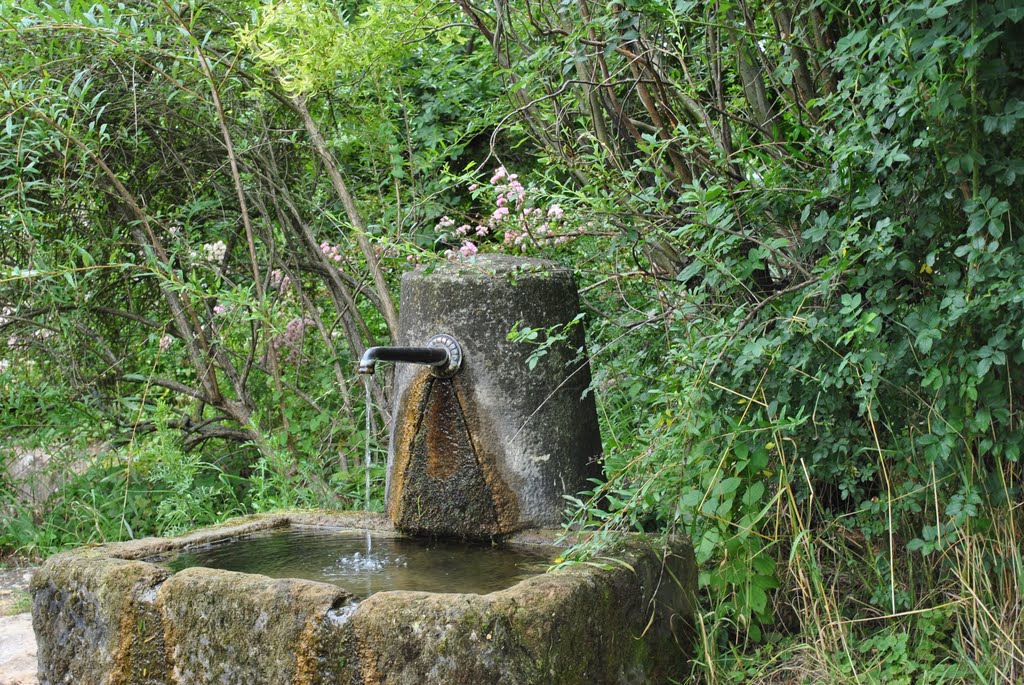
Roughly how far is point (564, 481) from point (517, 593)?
0.93 meters

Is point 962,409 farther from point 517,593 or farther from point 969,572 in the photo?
point 517,593

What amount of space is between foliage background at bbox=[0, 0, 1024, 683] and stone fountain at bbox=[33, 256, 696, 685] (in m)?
0.14

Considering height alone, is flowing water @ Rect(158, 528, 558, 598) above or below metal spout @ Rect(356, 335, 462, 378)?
below

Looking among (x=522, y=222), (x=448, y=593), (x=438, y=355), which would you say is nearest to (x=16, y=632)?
(x=438, y=355)

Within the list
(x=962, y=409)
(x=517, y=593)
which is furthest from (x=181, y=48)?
(x=962, y=409)

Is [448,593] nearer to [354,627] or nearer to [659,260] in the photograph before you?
[354,627]

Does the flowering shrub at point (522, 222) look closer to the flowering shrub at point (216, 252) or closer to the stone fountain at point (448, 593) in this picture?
the stone fountain at point (448, 593)

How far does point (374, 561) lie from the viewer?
326 cm

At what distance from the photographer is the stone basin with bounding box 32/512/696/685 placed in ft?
8.05

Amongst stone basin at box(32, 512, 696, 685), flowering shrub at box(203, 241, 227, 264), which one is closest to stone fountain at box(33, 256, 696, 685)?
stone basin at box(32, 512, 696, 685)

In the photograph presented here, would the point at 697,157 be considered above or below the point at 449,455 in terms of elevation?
above

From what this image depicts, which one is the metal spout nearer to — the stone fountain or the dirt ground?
the stone fountain

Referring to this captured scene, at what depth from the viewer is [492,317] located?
339 cm

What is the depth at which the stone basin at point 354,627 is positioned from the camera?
246 cm
